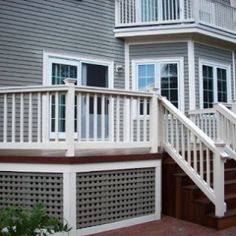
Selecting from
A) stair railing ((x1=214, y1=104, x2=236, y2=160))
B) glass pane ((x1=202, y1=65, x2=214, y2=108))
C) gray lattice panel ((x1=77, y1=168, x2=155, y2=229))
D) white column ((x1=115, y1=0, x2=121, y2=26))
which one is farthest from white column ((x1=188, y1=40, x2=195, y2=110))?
gray lattice panel ((x1=77, y1=168, x2=155, y2=229))

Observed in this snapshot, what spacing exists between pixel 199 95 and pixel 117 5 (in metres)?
3.46

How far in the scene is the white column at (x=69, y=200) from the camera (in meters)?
5.65

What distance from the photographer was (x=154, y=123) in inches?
271

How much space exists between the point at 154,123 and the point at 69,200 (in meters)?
2.16

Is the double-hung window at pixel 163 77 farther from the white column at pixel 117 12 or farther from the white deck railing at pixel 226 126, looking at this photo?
the white deck railing at pixel 226 126

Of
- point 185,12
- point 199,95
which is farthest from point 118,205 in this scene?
point 185,12

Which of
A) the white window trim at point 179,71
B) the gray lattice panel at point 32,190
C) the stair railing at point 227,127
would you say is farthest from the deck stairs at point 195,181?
the white window trim at point 179,71

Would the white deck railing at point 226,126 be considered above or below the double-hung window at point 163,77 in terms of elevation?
below

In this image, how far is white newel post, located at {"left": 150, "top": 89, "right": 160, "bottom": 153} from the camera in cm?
686

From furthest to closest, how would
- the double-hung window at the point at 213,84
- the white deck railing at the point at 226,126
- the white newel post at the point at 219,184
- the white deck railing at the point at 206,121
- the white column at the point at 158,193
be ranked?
the double-hung window at the point at 213,84 < the white deck railing at the point at 206,121 < the white deck railing at the point at 226,126 < the white column at the point at 158,193 < the white newel post at the point at 219,184

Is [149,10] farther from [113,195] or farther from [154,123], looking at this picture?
[113,195]

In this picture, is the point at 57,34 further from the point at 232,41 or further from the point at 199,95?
the point at 232,41

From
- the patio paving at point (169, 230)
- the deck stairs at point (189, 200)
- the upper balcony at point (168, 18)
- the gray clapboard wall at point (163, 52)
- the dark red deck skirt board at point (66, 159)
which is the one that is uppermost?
the upper balcony at point (168, 18)

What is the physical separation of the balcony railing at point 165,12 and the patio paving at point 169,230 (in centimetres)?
607
